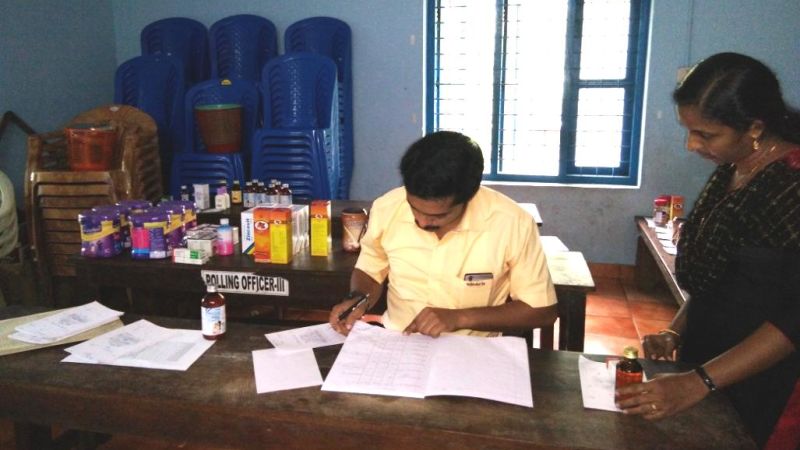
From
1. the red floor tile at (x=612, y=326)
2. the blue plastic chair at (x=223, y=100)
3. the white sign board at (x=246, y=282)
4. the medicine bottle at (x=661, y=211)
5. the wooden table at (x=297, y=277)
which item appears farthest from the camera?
the blue plastic chair at (x=223, y=100)

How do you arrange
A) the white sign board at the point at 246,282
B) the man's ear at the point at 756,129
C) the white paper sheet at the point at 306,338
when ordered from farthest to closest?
the white sign board at the point at 246,282 → the white paper sheet at the point at 306,338 → the man's ear at the point at 756,129

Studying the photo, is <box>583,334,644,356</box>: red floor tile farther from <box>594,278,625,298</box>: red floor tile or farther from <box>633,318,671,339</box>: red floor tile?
<box>594,278,625,298</box>: red floor tile

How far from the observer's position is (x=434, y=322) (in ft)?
5.31

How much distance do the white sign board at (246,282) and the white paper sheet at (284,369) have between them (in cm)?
78

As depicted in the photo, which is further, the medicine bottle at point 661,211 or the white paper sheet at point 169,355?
the medicine bottle at point 661,211

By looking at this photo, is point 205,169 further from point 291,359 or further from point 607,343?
point 291,359

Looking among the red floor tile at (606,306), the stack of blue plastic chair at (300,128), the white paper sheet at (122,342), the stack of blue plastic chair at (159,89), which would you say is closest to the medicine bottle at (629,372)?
the white paper sheet at (122,342)

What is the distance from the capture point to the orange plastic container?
373 centimetres

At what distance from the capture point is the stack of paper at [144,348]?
5.24ft

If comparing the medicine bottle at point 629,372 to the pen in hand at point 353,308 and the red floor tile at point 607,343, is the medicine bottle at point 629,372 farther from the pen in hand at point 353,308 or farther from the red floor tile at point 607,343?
the red floor tile at point 607,343

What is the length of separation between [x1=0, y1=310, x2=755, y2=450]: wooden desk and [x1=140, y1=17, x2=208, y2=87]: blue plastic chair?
13.6ft

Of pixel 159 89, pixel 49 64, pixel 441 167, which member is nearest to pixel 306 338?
pixel 441 167

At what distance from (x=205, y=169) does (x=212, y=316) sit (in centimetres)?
300

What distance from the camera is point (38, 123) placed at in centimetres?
460
